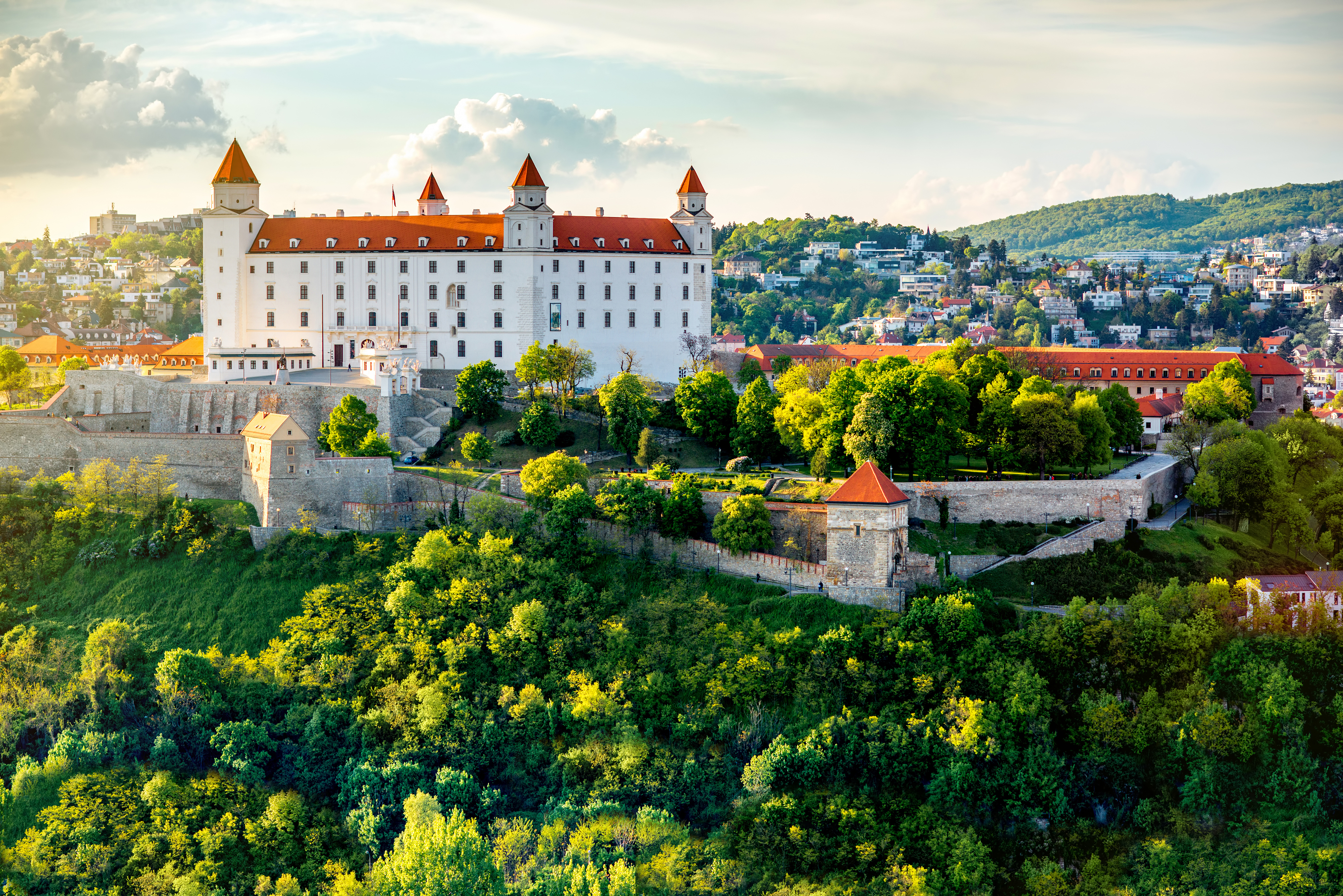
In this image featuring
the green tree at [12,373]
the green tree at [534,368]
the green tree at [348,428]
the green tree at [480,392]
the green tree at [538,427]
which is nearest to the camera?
the green tree at [348,428]

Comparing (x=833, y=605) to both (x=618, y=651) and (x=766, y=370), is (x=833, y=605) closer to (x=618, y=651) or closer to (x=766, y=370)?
(x=618, y=651)

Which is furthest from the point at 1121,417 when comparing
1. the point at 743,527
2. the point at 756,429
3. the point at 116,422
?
the point at 116,422

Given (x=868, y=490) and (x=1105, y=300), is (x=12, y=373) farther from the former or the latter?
(x=1105, y=300)

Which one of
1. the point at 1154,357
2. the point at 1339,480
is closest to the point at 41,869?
the point at 1339,480

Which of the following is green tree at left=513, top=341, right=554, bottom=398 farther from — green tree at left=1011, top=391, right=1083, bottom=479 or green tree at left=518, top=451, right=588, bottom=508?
green tree at left=1011, top=391, right=1083, bottom=479

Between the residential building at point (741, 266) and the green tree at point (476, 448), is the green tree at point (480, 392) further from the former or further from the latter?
the residential building at point (741, 266)

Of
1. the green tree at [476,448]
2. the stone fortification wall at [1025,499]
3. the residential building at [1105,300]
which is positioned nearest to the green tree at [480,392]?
the green tree at [476,448]

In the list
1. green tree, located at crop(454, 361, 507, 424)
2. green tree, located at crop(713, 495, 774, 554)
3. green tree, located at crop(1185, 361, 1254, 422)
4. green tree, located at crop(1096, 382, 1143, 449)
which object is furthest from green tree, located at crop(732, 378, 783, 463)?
green tree, located at crop(1185, 361, 1254, 422)
